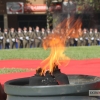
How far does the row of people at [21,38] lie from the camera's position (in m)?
29.4

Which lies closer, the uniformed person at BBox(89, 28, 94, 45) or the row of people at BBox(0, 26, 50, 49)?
the row of people at BBox(0, 26, 50, 49)

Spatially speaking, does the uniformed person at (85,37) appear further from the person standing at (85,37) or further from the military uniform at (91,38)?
the military uniform at (91,38)

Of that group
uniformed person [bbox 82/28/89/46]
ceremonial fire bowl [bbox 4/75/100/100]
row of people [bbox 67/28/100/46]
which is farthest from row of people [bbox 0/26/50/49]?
ceremonial fire bowl [bbox 4/75/100/100]

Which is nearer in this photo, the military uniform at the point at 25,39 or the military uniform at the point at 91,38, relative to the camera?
the military uniform at the point at 25,39

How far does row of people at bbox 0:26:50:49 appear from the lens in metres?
29.4

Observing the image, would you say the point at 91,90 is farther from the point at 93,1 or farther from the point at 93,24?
the point at 93,24

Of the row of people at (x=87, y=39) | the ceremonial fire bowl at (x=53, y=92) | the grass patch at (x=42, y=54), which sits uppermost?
the ceremonial fire bowl at (x=53, y=92)

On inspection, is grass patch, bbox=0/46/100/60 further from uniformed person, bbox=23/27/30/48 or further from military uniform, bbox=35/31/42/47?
military uniform, bbox=35/31/42/47

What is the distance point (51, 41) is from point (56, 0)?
3358 cm

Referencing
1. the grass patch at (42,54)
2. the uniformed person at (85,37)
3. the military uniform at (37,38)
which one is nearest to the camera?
the grass patch at (42,54)

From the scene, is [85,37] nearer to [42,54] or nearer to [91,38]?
[91,38]

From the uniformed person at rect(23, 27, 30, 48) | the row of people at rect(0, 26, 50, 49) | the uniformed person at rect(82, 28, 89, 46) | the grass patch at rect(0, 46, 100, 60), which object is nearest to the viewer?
the grass patch at rect(0, 46, 100, 60)

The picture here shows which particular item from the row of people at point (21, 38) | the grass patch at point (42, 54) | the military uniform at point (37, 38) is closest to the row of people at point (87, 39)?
the military uniform at point (37, 38)

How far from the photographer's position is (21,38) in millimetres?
29812
